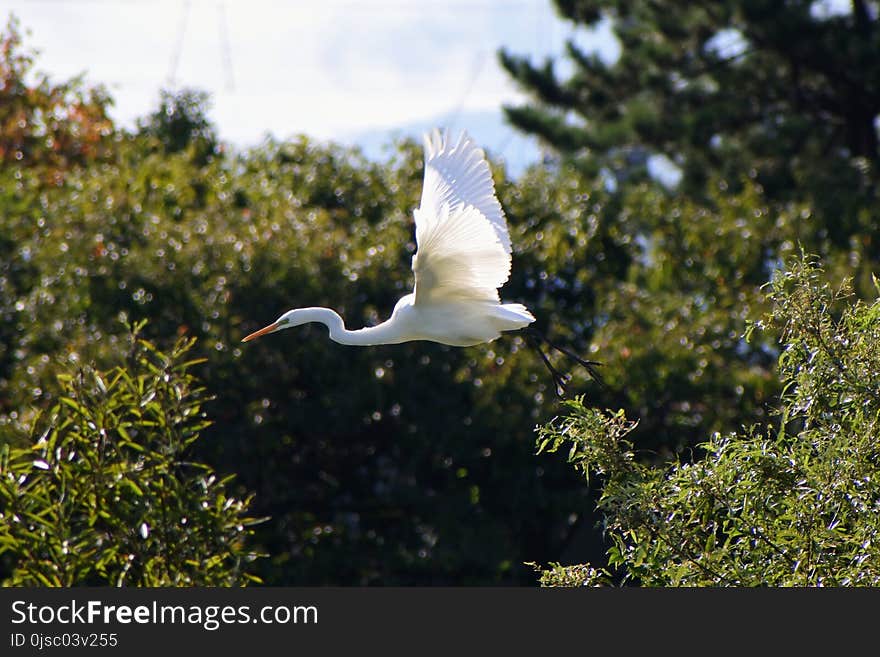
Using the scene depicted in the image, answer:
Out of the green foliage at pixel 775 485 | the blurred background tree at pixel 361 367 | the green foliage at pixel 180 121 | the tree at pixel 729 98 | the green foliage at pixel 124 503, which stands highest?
the green foliage at pixel 180 121

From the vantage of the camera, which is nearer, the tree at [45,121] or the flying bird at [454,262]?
the flying bird at [454,262]

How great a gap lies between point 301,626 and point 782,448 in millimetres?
1812

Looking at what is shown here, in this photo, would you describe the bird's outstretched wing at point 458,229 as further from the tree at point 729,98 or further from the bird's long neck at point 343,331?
the tree at point 729,98

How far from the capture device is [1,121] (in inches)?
633

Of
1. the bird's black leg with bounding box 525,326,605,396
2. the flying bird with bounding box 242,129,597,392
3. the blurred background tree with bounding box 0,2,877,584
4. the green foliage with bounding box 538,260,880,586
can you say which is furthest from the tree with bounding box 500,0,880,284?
the green foliage with bounding box 538,260,880,586

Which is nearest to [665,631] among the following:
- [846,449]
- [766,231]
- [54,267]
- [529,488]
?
[846,449]

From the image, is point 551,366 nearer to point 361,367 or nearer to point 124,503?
point 124,503

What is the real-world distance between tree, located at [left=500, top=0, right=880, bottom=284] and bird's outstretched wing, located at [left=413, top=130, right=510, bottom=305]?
8321 millimetres

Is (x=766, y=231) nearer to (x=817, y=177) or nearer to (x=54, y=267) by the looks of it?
(x=817, y=177)

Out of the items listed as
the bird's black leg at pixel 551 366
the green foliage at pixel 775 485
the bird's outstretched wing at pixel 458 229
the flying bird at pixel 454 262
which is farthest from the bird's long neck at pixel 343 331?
the green foliage at pixel 775 485

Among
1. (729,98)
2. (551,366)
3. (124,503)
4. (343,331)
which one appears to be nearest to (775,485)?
(343,331)

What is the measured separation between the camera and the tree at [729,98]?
1380 cm

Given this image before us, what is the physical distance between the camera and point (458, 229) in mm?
5543

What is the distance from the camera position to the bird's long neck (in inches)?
245
